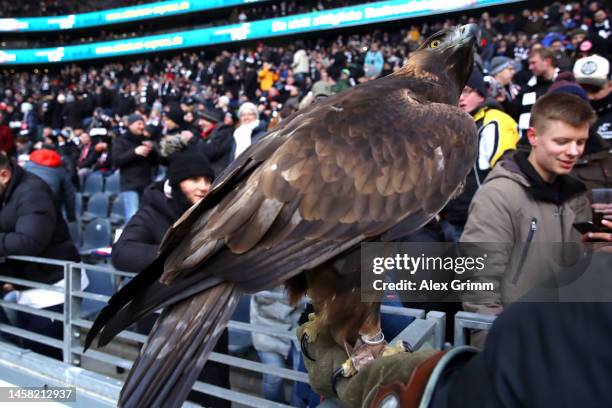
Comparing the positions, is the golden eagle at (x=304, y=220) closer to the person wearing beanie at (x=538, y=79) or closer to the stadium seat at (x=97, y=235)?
the person wearing beanie at (x=538, y=79)

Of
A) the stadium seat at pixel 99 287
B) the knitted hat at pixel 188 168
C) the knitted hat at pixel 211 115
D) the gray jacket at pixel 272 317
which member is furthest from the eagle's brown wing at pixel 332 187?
the knitted hat at pixel 211 115

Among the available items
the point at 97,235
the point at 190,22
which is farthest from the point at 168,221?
the point at 190,22

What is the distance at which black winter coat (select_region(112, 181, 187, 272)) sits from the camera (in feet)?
8.94

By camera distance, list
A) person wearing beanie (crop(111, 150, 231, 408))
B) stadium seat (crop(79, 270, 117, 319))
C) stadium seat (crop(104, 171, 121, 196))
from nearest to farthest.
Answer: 1. person wearing beanie (crop(111, 150, 231, 408))
2. stadium seat (crop(79, 270, 117, 319))
3. stadium seat (crop(104, 171, 121, 196))

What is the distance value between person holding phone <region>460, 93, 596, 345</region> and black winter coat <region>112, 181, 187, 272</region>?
1571 mm

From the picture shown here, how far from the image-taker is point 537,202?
214 cm

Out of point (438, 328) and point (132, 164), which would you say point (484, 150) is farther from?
point (132, 164)

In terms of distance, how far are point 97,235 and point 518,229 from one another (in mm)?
5129

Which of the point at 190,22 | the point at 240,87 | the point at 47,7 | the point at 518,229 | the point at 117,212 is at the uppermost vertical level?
the point at 47,7

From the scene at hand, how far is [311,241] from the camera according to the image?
1.48 meters

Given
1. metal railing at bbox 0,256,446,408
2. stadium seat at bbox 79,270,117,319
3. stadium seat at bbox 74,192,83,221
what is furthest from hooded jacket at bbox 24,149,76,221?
metal railing at bbox 0,256,446,408

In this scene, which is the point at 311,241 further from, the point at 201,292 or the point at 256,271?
the point at 201,292

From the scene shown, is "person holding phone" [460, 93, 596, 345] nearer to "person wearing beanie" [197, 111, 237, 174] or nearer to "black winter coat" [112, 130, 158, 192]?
"person wearing beanie" [197, 111, 237, 174]

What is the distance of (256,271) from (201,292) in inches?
6.1
